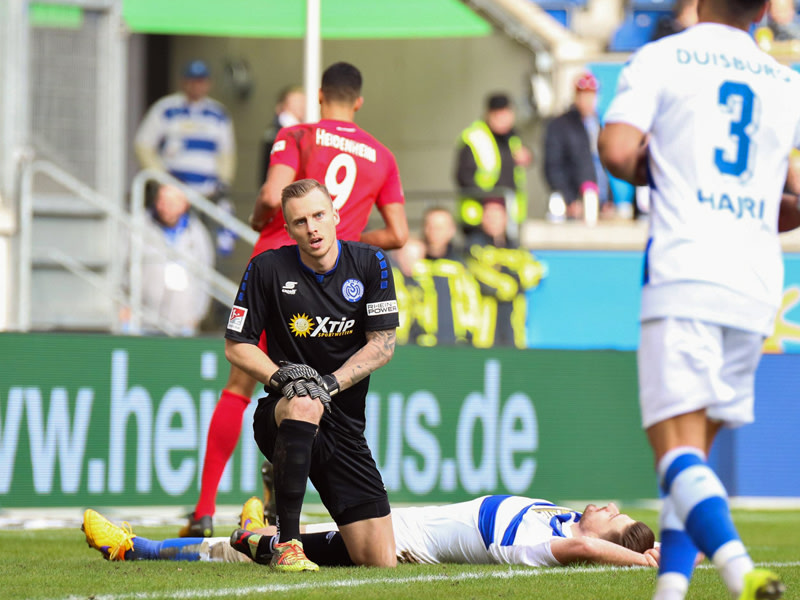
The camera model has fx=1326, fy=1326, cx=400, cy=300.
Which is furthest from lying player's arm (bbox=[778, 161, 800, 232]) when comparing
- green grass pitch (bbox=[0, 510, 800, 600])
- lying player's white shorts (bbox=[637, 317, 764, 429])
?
green grass pitch (bbox=[0, 510, 800, 600])

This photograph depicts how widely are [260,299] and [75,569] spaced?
4.63 feet

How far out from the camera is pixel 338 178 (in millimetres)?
6906

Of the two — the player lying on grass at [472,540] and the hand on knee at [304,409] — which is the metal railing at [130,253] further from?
the hand on knee at [304,409]

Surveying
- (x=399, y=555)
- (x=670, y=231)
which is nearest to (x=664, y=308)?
(x=670, y=231)

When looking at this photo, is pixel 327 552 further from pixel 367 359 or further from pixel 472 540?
pixel 367 359

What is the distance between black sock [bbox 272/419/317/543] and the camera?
5.29 m

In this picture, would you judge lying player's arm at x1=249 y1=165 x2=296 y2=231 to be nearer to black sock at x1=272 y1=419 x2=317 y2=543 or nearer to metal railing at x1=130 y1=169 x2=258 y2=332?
black sock at x1=272 y1=419 x2=317 y2=543

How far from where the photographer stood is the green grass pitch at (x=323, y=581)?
470cm

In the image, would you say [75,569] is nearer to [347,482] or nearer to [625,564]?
[347,482]

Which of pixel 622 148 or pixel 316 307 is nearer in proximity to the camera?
pixel 622 148

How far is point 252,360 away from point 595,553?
5.50 ft

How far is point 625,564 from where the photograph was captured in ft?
18.9

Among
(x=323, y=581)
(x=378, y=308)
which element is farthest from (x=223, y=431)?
(x=323, y=581)

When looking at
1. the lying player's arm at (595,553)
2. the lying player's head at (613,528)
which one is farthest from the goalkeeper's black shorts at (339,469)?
the lying player's head at (613,528)
